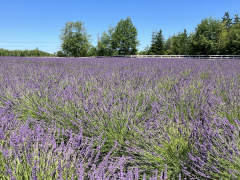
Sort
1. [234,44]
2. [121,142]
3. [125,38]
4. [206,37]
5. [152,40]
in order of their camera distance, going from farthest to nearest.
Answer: [152,40], [125,38], [206,37], [234,44], [121,142]

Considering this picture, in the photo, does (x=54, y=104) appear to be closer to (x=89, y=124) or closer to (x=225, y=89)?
(x=89, y=124)

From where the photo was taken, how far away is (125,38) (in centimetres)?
4519

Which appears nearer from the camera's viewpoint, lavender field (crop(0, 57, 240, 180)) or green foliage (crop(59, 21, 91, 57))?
lavender field (crop(0, 57, 240, 180))

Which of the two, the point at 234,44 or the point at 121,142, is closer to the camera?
the point at 121,142

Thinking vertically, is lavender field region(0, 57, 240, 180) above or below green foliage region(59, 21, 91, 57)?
below

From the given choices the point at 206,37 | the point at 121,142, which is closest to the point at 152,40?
the point at 206,37

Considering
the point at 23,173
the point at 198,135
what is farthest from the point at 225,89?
the point at 23,173

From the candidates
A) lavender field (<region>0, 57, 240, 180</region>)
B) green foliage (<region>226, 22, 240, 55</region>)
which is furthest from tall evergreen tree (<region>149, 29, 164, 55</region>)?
lavender field (<region>0, 57, 240, 180</region>)

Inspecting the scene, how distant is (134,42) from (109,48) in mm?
7060

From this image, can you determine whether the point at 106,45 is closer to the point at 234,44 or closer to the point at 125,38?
the point at 125,38

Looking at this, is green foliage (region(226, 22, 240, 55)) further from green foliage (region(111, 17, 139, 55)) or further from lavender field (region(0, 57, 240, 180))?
lavender field (region(0, 57, 240, 180))

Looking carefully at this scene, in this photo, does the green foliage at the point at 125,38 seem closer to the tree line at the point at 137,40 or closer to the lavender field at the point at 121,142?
A: the tree line at the point at 137,40

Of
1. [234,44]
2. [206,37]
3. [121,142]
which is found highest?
[206,37]

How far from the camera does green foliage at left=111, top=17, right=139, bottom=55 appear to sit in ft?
150
